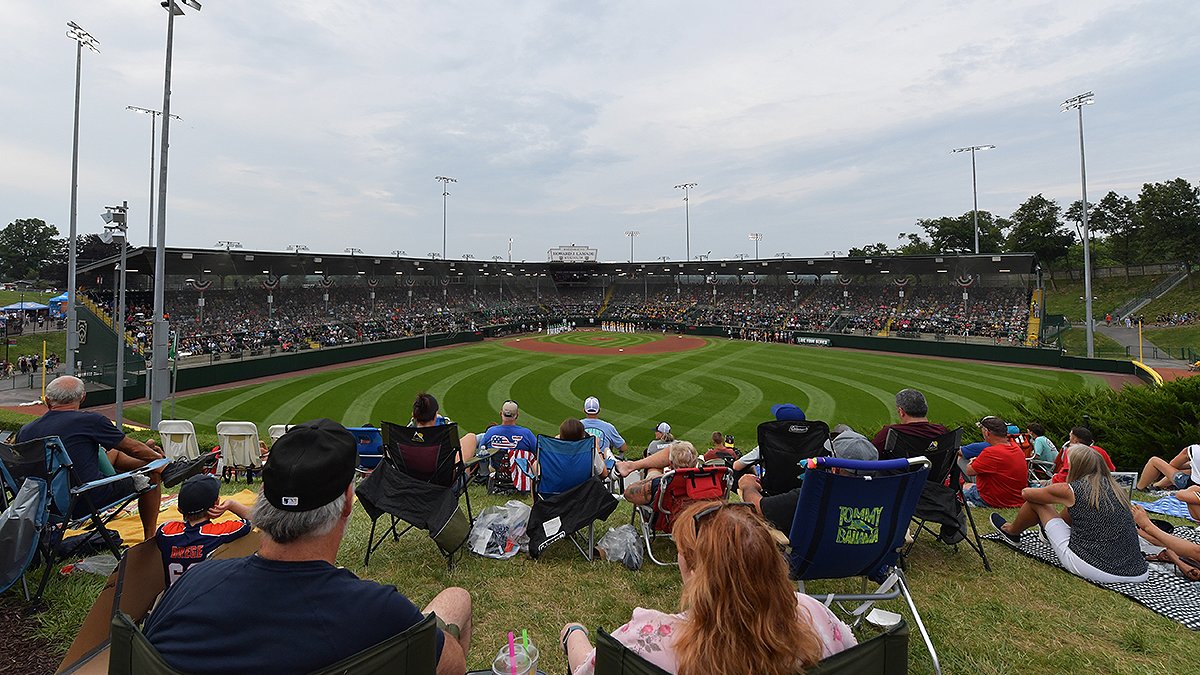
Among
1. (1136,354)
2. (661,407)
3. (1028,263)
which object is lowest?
(661,407)

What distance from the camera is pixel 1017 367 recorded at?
3062cm

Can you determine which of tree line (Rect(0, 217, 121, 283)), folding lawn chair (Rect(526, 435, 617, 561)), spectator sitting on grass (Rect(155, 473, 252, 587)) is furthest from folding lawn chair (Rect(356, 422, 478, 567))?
tree line (Rect(0, 217, 121, 283))

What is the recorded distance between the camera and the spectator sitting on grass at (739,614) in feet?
5.78

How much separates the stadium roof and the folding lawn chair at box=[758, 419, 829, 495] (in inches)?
1420

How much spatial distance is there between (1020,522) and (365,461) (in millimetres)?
8675

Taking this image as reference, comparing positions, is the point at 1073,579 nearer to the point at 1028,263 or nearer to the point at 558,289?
the point at 1028,263

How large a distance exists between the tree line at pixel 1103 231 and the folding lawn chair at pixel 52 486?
62.5 meters

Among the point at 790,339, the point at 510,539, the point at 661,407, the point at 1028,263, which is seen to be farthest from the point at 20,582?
the point at 1028,263

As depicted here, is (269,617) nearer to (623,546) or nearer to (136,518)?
(623,546)

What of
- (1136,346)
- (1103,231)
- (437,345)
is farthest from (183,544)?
(1103,231)

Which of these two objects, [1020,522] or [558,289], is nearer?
[1020,522]

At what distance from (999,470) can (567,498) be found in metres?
5.39

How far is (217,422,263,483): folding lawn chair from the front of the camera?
31.9 ft

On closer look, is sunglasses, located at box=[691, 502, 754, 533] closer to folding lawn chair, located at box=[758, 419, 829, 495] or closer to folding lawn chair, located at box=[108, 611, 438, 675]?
folding lawn chair, located at box=[108, 611, 438, 675]
